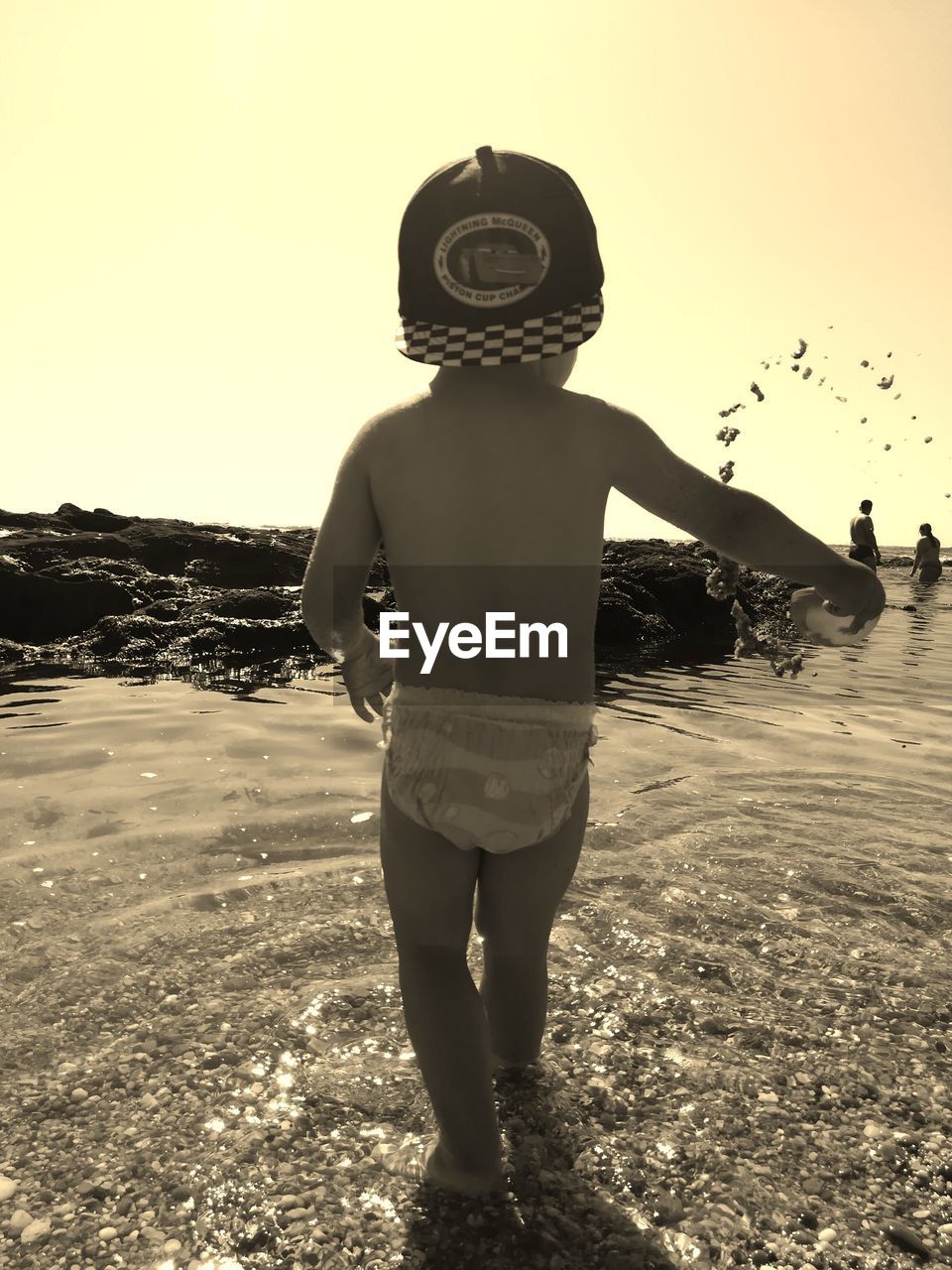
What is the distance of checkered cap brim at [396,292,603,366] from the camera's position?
2031mm

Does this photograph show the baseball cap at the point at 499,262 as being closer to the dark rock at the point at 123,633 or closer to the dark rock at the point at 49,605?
the dark rock at the point at 123,633

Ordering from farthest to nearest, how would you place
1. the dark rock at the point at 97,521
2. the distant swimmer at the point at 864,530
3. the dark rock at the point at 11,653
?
the dark rock at the point at 97,521 → the distant swimmer at the point at 864,530 → the dark rock at the point at 11,653

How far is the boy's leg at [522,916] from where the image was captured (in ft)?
7.00

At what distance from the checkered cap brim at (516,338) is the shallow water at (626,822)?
6.88 ft

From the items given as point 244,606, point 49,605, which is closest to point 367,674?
point 244,606

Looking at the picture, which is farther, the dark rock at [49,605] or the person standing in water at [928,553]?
the person standing in water at [928,553]

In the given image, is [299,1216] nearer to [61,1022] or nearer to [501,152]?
[61,1022]

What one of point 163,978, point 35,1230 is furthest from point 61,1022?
point 35,1230

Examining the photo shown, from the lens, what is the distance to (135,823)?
14.8ft

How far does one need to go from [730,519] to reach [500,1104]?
5.33 feet

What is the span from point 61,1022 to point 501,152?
271 centimetres

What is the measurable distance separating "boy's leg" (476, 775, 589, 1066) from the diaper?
0.26ft

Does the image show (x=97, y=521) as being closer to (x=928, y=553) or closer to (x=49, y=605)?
(x=49, y=605)

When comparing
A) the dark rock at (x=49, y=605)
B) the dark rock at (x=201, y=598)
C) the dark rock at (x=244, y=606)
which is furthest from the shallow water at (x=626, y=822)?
the dark rock at (x=244, y=606)
